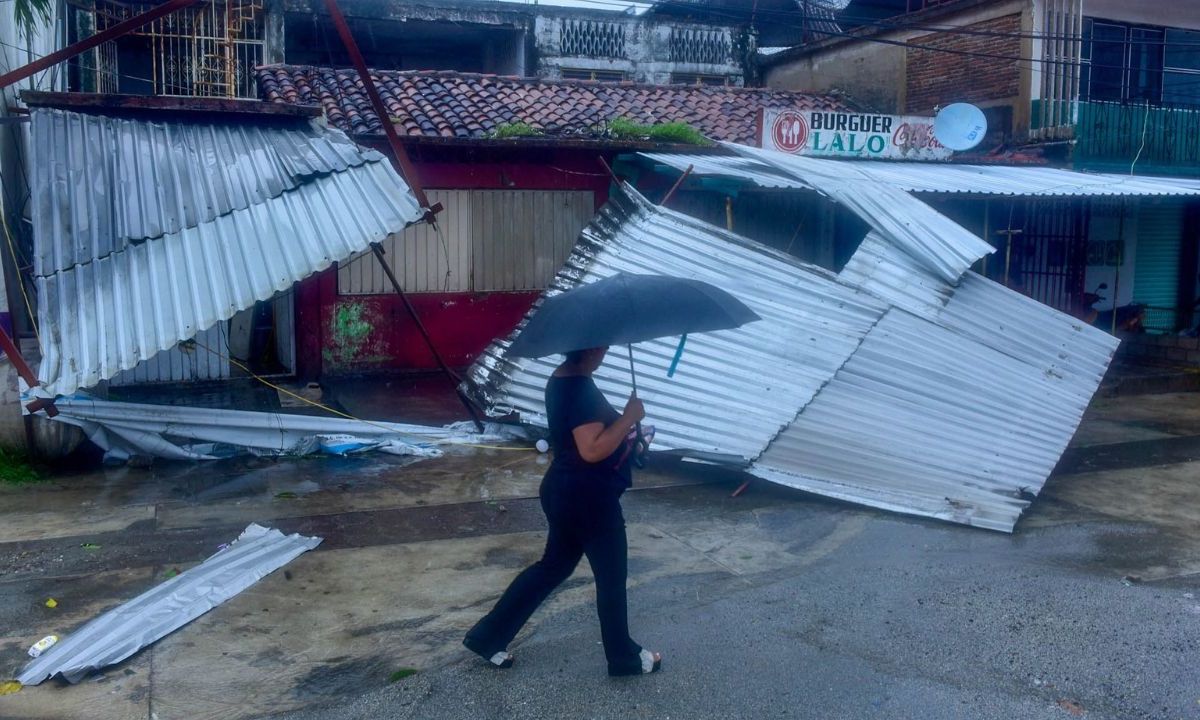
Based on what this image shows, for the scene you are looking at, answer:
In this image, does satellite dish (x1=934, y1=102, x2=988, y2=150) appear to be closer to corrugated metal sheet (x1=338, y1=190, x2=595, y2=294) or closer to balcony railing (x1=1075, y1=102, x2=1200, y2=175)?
balcony railing (x1=1075, y1=102, x2=1200, y2=175)

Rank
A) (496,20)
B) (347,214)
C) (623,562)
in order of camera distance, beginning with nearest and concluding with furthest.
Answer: (623,562) → (347,214) → (496,20)

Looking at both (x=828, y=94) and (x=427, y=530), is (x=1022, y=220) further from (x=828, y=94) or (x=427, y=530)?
(x=427, y=530)

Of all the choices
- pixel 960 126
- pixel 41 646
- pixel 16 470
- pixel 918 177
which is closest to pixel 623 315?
pixel 41 646

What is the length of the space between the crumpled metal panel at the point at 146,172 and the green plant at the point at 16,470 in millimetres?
2060

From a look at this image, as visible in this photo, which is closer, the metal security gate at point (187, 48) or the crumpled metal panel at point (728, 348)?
the crumpled metal panel at point (728, 348)

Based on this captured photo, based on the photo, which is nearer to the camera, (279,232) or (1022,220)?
(279,232)

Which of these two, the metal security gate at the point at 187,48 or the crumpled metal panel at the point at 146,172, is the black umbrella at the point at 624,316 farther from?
the metal security gate at the point at 187,48

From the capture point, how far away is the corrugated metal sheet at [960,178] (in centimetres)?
1001

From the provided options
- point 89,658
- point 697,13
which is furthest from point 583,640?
point 697,13

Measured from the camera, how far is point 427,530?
682cm

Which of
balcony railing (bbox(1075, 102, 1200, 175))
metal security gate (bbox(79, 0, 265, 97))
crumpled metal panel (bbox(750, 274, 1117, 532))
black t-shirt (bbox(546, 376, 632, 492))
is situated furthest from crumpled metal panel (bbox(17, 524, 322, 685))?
balcony railing (bbox(1075, 102, 1200, 175))

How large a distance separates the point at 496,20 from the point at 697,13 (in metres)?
4.83

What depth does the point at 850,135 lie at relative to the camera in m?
12.5

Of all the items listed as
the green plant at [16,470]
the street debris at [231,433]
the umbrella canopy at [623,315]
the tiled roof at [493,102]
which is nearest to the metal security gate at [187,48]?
the tiled roof at [493,102]
